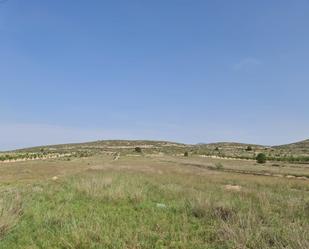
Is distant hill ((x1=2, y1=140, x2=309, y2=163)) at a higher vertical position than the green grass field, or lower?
higher

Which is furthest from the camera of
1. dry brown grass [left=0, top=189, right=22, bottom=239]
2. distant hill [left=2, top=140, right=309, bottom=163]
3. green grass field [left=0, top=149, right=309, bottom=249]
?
distant hill [left=2, top=140, right=309, bottom=163]

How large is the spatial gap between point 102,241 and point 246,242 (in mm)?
2928

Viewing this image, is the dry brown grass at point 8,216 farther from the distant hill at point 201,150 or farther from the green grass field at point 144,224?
the distant hill at point 201,150

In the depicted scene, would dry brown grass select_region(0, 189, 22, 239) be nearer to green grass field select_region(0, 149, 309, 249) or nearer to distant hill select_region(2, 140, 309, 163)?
green grass field select_region(0, 149, 309, 249)

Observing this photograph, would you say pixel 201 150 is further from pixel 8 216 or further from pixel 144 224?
pixel 8 216

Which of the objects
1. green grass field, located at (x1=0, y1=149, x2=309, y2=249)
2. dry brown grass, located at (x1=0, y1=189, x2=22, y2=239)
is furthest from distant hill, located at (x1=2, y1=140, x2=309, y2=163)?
dry brown grass, located at (x1=0, y1=189, x2=22, y2=239)

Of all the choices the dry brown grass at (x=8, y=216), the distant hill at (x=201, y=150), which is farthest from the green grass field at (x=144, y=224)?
the distant hill at (x=201, y=150)

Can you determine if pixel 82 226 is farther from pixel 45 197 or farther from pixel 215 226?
pixel 45 197

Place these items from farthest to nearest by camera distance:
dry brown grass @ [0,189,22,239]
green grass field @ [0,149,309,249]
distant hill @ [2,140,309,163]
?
distant hill @ [2,140,309,163], dry brown grass @ [0,189,22,239], green grass field @ [0,149,309,249]

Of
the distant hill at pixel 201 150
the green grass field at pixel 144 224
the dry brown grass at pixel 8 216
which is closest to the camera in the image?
the green grass field at pixel 144 224

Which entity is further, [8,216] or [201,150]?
[201,150]

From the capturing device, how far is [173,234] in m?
9.33

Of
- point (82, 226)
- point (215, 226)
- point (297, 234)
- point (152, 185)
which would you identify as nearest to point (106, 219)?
point (82, 226)

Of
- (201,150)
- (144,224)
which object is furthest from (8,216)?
(201,150)
